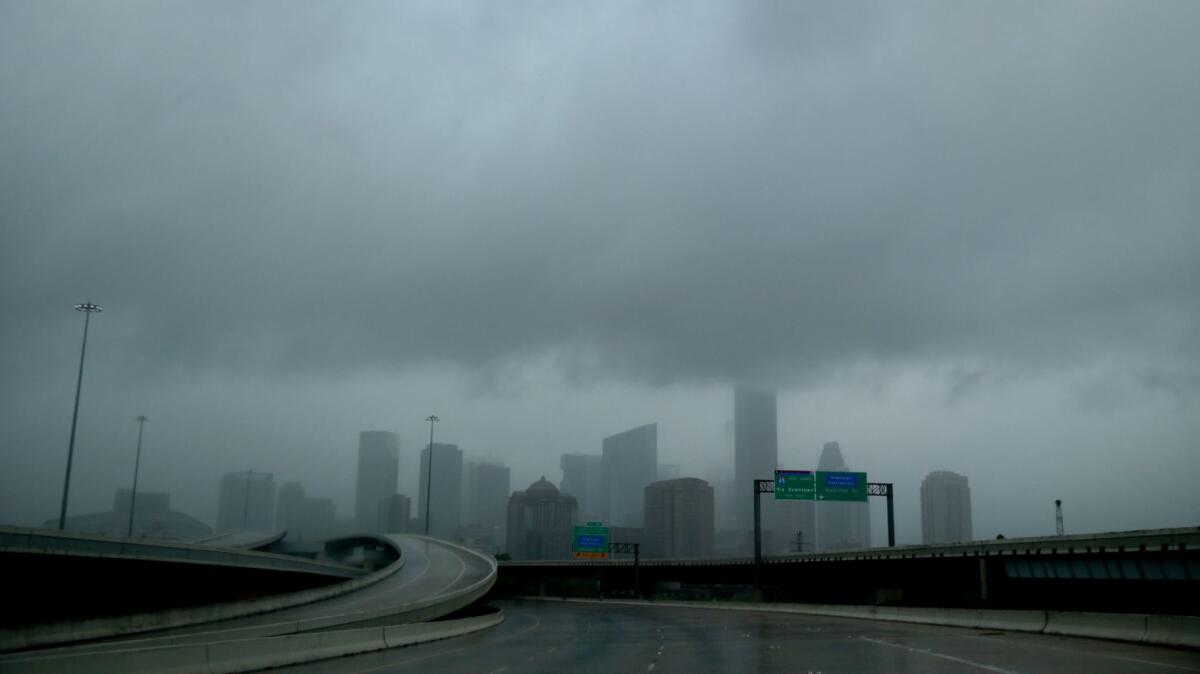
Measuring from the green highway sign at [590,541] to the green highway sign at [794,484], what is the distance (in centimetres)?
4626

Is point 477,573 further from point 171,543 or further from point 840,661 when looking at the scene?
point 840,661

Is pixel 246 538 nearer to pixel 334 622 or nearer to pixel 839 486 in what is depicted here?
pixel 839 486

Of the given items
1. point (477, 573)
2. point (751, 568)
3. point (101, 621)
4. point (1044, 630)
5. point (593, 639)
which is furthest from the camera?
point (751, 568)

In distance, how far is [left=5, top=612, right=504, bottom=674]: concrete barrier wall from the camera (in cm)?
1950

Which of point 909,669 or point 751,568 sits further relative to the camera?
point 751,568

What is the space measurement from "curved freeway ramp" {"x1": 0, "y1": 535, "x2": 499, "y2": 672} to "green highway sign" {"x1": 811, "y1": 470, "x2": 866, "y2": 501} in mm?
28362

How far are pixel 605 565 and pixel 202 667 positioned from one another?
403 ft

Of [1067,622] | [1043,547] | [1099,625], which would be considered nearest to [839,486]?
[1043,547]

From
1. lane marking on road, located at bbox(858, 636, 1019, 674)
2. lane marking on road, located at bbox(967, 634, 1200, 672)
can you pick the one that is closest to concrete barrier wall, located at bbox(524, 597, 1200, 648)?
lane marking on road, located at bbox(967, 634, 1200, 672)

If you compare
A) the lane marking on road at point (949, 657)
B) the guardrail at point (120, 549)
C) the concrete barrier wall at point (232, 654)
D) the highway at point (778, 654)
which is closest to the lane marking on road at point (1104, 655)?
the highway at point (778, 654)

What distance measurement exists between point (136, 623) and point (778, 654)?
24.0m

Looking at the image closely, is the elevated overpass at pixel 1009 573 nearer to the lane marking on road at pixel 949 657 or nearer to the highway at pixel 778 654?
the highway at pixel 778 654

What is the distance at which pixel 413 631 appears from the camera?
4166 centimetres

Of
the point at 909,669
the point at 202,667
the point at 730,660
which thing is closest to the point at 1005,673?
the point at 909,669
